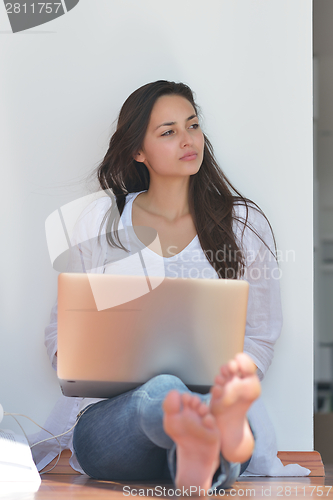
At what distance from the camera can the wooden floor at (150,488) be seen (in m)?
1.19

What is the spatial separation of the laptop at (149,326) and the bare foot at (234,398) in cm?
21

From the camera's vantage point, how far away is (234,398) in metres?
0.86

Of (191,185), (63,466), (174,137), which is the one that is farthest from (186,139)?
(63,466)

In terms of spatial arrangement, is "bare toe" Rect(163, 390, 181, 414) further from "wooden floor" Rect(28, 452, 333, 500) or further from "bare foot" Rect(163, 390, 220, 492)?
"wooden floor" Rect(28, 452, 333, 500)

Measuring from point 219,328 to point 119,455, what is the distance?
0.42 m

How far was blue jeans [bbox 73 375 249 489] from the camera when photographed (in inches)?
42.1

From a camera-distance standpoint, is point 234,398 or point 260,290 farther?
point 260,290

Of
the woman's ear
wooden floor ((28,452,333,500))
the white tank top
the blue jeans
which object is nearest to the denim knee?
the blue jeans

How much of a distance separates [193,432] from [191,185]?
44.0 inches

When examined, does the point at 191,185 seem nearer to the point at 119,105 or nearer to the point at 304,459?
the point at 119,105

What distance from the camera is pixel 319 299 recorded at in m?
2.91

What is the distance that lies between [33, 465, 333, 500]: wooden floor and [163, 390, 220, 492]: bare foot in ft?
0.91

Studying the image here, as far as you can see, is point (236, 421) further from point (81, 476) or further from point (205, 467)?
point (81, 476)

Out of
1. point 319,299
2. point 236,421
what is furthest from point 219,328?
point 319,299
